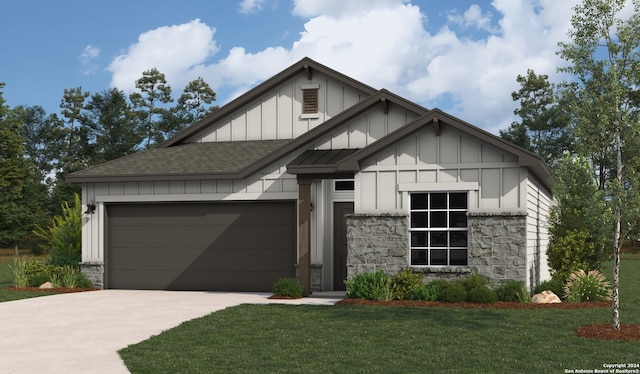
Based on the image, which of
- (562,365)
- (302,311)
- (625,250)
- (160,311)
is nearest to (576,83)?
(562,365)

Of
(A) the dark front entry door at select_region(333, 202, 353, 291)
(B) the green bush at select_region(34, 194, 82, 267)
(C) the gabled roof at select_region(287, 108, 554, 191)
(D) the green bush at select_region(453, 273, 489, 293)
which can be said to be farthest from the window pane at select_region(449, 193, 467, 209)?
(B) the green bush at select_region(34, 194, 82, 267)

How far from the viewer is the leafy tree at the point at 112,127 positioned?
58312 mm

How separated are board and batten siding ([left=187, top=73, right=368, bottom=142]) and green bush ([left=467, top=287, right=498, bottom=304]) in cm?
895

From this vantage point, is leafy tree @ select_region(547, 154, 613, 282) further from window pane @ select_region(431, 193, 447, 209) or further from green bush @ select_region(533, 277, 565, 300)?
window pane @ select_region(431, 193, 447, 209)

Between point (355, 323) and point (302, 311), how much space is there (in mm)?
2054

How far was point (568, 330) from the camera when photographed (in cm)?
1177

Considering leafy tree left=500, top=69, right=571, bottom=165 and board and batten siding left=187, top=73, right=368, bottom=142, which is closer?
board and batten siding left=187, top=73, right=368, bottom=142

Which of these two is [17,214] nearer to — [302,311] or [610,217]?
[302,311]

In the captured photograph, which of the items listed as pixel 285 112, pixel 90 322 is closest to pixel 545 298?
pixel 90 322

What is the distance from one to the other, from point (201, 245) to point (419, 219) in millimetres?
6917

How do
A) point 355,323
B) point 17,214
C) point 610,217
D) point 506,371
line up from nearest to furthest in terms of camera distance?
1. point 506,371
2. point 610,217
3. point 355,323
4. point 17,214

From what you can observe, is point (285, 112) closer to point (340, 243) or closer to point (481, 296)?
point (340, 243)

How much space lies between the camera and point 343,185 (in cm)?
1922

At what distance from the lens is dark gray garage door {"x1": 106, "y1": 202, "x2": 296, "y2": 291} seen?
1955 cm
